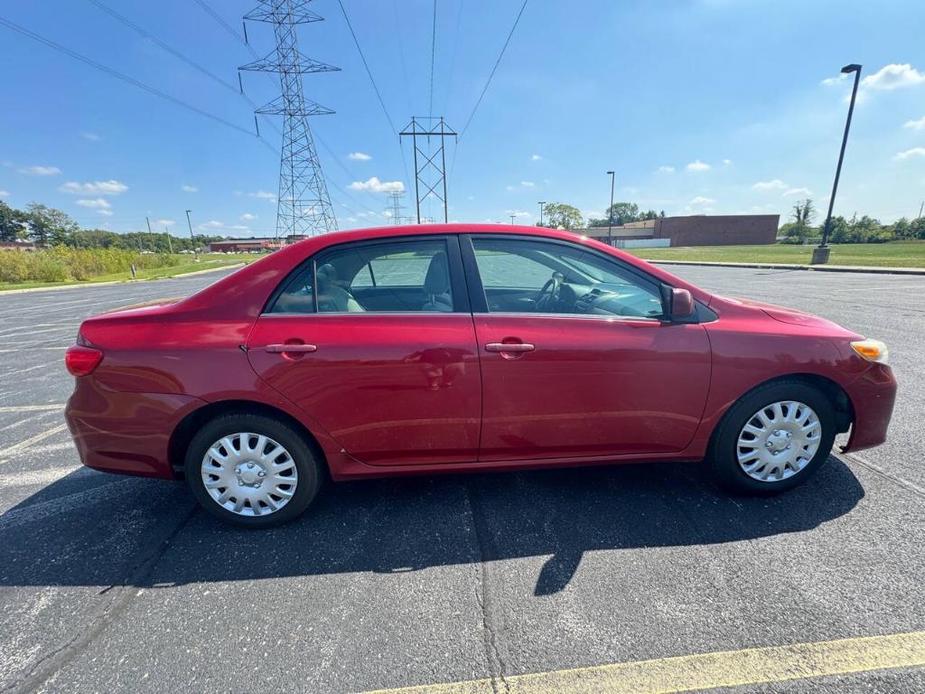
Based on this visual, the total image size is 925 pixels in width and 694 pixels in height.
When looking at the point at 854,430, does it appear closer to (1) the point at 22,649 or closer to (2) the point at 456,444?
(2) the point at 456,444

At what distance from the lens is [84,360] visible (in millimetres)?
2273

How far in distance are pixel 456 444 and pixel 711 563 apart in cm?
140

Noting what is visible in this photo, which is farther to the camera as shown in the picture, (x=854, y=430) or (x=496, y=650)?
(x=854, y=430)

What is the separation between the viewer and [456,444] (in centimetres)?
243

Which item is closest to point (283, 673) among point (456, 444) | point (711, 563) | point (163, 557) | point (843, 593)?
point (163, 557)

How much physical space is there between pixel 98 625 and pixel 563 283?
2.83m

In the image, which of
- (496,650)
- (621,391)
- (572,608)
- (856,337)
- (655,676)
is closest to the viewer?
(655,676)

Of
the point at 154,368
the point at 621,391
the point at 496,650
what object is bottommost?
the point at 496,650

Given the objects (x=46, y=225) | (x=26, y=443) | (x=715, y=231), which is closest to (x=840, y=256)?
(x=26, y=443)

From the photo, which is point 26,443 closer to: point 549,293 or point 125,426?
point 125,426

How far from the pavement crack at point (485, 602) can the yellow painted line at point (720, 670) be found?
0.03m

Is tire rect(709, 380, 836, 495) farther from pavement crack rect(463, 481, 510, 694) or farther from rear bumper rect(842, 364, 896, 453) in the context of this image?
pavement crack rect(463, 481, 510, 694)

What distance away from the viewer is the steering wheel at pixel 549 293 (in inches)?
99.9

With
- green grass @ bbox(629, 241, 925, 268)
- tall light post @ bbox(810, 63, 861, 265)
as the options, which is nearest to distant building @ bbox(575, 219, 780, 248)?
green grass @ bbox(629, 241, 925, 268)
